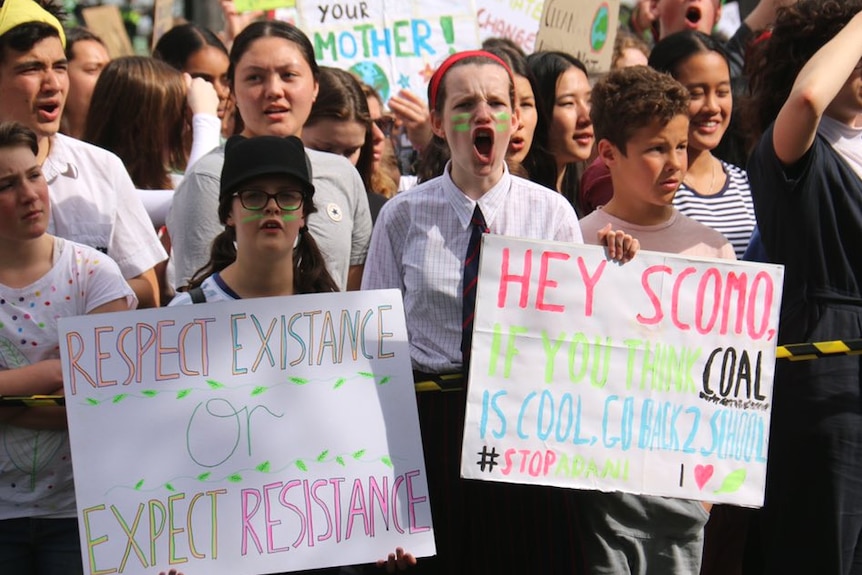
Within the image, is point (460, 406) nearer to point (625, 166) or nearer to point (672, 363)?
point (672, 363)

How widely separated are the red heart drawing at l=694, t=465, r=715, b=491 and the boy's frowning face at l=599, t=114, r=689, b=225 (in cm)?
97

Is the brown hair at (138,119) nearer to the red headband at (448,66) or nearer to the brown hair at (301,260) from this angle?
the brown hair at (301,260)

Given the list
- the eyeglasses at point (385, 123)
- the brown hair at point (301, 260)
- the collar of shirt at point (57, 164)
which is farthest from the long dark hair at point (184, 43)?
the brown hair at point (301, 260)

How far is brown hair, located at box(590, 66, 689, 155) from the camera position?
15.5 ft

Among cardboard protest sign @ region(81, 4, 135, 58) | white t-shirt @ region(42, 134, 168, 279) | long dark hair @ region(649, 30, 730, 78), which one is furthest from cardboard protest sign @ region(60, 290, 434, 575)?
cardboard protest sign @ region(81, 4, 135, 58)

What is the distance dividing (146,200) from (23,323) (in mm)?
1648

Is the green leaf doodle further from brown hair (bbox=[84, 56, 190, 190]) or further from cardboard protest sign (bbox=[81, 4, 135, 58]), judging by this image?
cardboard protest sign (bbox=[81, 4, 135, 58])

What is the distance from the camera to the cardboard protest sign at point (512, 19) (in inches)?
303

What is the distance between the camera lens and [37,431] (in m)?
4.06

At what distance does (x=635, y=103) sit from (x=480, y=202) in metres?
0.81

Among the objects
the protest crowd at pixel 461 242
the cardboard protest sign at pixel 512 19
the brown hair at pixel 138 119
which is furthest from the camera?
the cardboard protest sign at pixel 512 19

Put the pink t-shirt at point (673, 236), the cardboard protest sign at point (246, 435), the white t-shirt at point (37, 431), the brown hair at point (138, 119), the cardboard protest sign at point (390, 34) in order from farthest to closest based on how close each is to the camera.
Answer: the cardboard protest sign at point (390, 34)
the brown hair at point (138, 119)
the pink t-shirt at point (673, 236)
the white t-shirt at point (37, 431)
the cardboard protest sign at point (246, 435)

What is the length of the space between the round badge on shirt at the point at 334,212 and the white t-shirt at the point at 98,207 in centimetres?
64

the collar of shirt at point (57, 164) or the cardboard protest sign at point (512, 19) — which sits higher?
the cardboard protest sign at point (512, 19)
